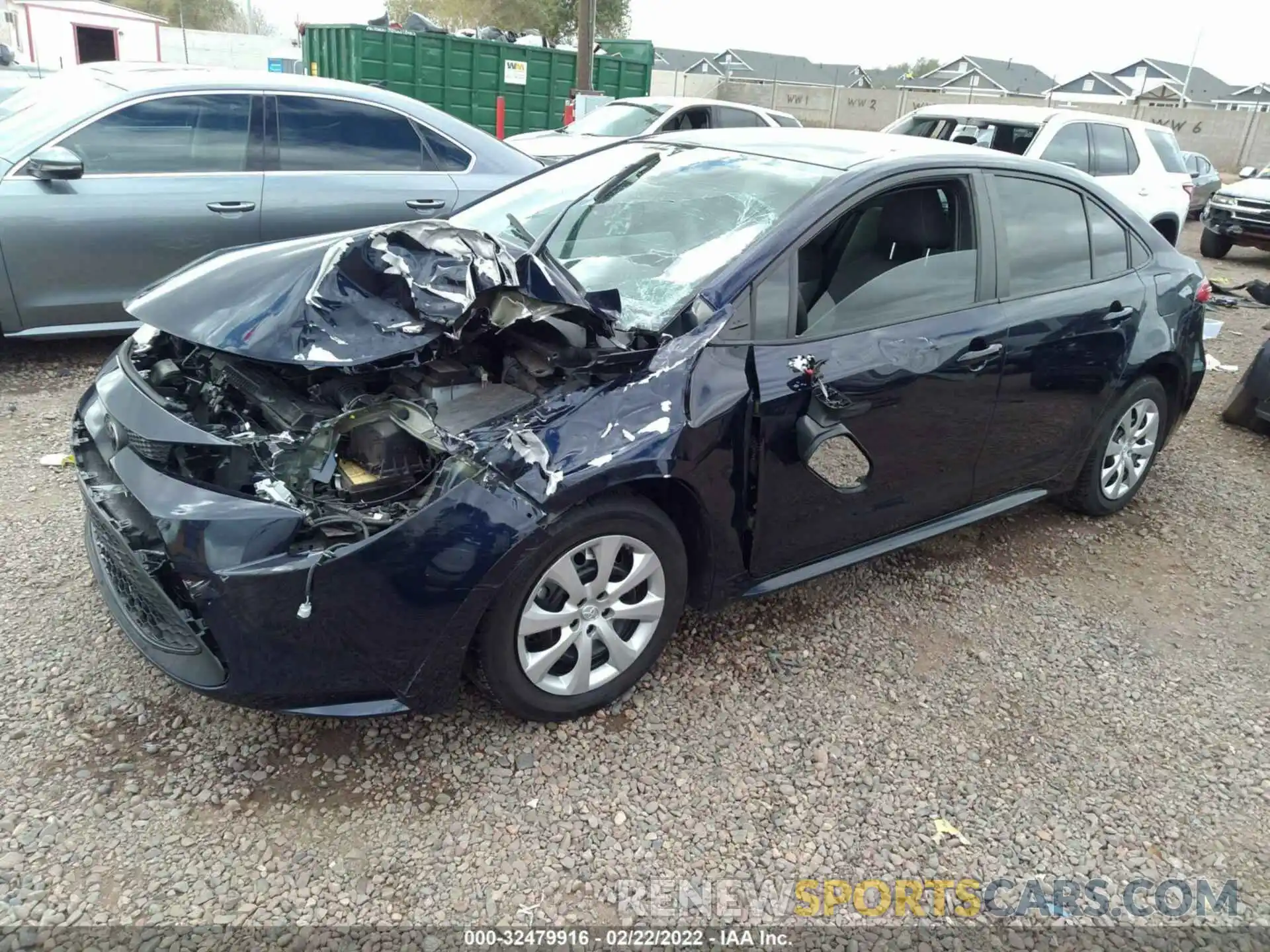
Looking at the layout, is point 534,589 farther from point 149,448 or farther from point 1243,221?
point 1243,221

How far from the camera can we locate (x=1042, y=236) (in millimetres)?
3643

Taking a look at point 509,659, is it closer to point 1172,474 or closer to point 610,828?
point 610,828

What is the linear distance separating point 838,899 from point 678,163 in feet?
8.55

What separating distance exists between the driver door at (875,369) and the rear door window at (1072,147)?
645 centimetres

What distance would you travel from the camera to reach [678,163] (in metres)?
3.56

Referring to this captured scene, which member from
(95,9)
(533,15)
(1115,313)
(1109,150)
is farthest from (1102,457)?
(533,15)

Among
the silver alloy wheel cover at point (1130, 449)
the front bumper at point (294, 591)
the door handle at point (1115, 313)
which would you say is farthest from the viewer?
the silver alloy wheel cover at point (1130, 449)

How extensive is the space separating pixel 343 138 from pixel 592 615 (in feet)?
13.7

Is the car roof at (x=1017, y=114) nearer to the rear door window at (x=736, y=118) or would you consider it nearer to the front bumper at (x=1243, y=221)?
the rear door window at (x=736, y=118)

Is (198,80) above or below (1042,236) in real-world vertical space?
above

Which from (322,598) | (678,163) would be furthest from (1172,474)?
(322,598)

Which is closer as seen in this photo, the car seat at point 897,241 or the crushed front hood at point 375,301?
the crushed front hood at point 375,301

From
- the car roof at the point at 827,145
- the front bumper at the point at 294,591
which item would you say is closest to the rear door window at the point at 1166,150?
the car roof at the point at 827,145

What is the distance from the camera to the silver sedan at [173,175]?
15.9 feet
